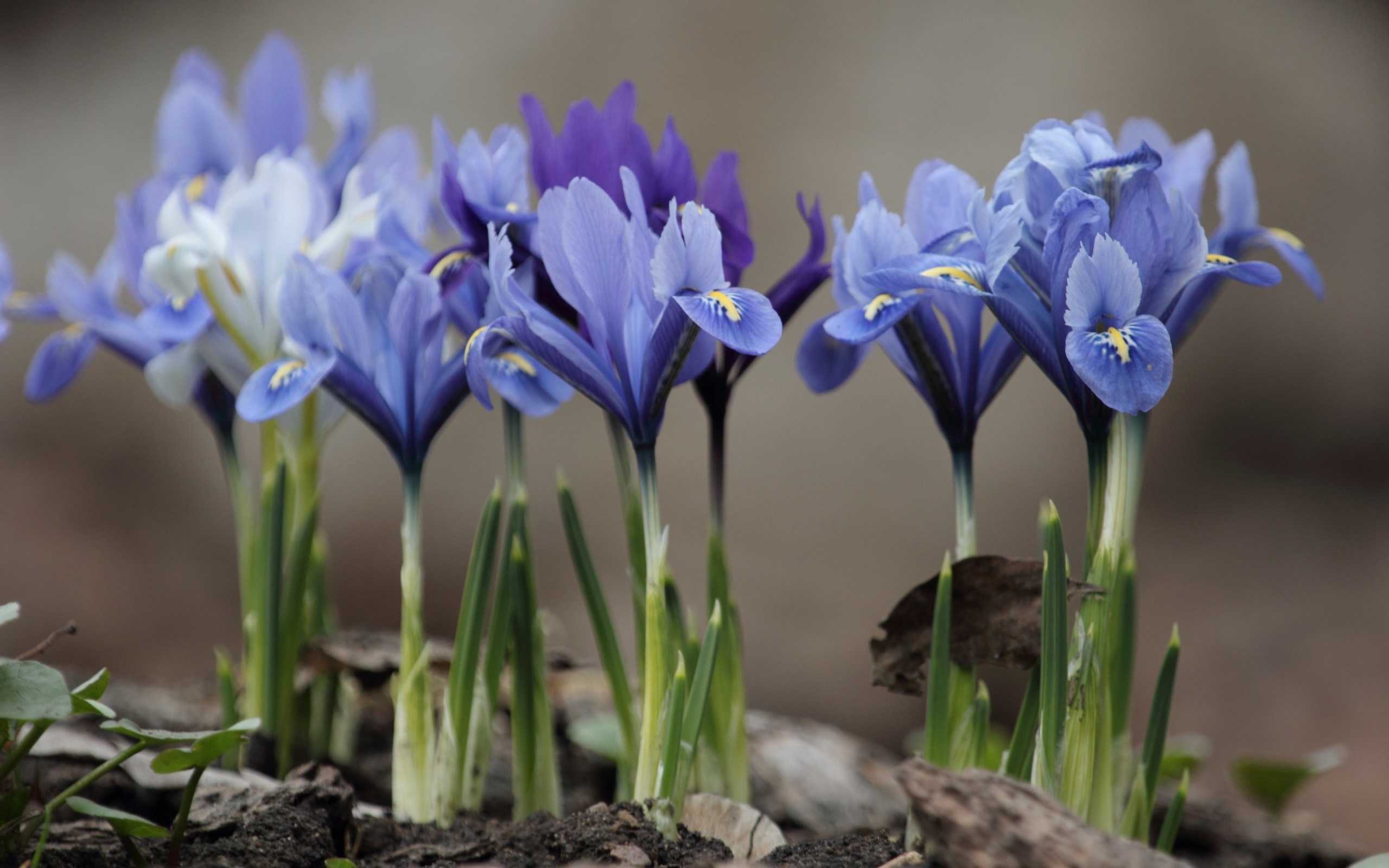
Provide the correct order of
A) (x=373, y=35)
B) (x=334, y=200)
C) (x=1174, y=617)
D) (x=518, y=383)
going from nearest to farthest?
(x=518, y=383), (x=334, y=200), (x=1174, y=617), (x=373, y=35)

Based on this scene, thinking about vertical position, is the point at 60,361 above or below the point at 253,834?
above

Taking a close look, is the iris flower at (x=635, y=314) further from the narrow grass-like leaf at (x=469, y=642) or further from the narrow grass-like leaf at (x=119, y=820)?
the narrow grass-like leaf at (x=119, y=820)

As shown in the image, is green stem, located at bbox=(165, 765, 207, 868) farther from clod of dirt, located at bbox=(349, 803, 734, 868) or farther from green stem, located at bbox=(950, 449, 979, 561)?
green stem, located at bbox=(950, 449, 979, 561)

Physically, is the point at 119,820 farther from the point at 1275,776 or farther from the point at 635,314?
the point at 1275,776


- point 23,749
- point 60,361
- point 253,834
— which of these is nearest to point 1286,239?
point 253,834

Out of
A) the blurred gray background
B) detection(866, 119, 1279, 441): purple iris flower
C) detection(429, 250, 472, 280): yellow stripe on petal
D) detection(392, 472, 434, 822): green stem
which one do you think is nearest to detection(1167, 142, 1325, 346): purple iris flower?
detection(866, 119, 1279, 441): purple iris flower

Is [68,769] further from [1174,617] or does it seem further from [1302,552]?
[1302,552]

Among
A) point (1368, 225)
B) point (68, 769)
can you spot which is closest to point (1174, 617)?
→ point (1368, 225)

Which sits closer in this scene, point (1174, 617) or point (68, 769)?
point (68, 769)
